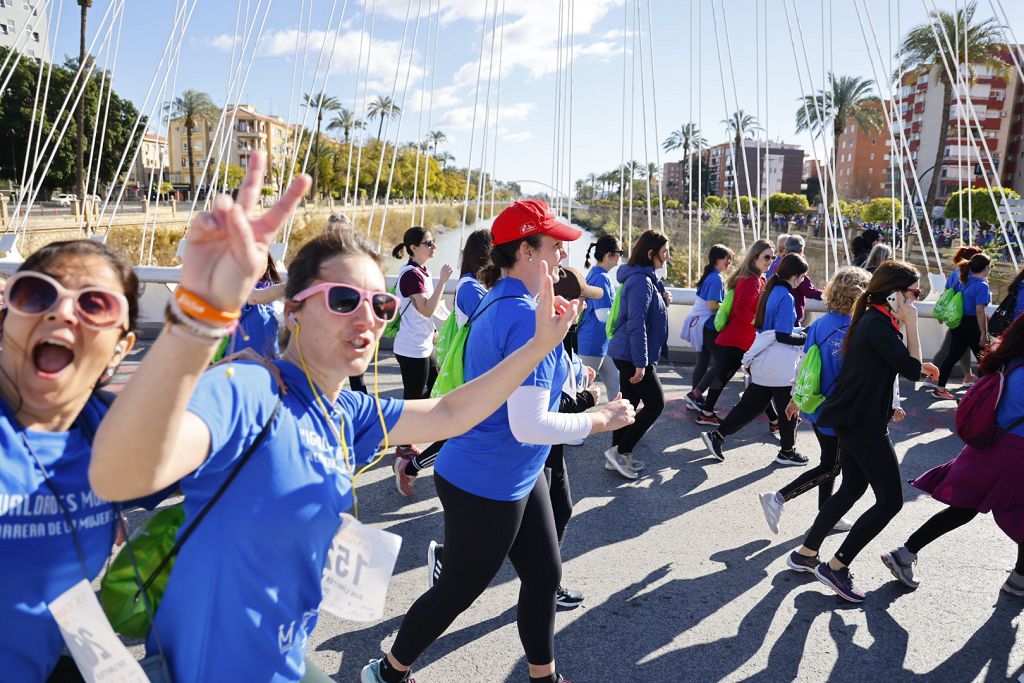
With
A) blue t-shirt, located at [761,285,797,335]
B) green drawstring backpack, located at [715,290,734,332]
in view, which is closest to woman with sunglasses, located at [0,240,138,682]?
blue t-shirt, located at [761,285,797,335]

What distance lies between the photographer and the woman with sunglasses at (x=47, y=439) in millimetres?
1179

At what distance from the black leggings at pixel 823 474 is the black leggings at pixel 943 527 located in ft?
1.67

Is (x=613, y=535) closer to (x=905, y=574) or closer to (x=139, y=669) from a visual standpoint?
(x=905, y=574)

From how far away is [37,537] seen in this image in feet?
3.97

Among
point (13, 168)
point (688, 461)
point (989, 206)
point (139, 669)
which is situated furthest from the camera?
point (13, 168)

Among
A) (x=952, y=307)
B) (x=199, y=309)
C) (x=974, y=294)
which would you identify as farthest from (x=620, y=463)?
(x=974, y=294)

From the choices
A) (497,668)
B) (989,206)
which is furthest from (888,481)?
(989,206)

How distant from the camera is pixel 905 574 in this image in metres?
3.56

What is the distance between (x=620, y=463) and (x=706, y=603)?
166 cm

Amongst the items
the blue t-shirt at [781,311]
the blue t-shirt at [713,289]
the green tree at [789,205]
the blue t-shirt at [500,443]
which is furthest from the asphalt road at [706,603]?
the green tree at [789,205]

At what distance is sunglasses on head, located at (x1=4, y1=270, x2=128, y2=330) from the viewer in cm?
116

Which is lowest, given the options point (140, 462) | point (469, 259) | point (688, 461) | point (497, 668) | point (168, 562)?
point (497, 668)

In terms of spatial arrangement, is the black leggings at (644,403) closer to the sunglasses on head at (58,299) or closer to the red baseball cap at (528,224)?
the red baseball cap at (528,224)

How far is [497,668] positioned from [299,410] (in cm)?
194
